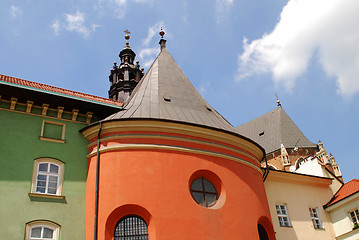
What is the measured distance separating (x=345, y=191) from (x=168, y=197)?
10.9 m

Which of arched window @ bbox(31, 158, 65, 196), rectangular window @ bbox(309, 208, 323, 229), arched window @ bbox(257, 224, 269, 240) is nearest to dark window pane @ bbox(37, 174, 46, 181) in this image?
arched window @ bbox(31, 158, 65, 196)

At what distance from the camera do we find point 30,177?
37.5 feet

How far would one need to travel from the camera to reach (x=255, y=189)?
1390 cm

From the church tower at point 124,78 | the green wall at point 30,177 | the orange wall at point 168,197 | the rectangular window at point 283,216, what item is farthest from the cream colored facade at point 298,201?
the church tower at point 124,78

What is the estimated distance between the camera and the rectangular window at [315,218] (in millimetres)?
17173

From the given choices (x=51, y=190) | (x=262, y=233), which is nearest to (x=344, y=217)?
(x=262, y=233)

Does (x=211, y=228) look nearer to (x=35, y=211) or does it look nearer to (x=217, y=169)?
(x=217, y=169)

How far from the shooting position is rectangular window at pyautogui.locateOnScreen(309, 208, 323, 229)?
1717 centimetres

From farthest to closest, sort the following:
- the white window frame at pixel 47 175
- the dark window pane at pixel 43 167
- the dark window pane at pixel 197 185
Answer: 1. the dark window pane at pixel 197 185
2. the dark window pane at pixel 43 167
3. the white window frame at pixel 47 175

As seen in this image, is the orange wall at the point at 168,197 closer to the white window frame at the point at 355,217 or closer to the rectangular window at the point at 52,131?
the rectangular window at the point at 52,131

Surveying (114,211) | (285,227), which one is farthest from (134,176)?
(285,227)

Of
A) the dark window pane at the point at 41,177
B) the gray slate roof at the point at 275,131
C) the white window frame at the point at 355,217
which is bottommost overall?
the white window frame at the point at 355,217

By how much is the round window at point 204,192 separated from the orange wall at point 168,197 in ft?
0.78

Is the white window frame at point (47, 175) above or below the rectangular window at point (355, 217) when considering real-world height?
above
